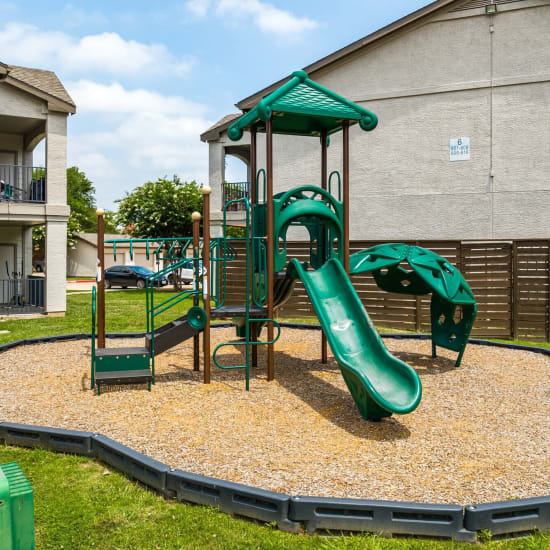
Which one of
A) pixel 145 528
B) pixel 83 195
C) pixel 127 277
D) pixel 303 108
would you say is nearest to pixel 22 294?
pixel 127 277

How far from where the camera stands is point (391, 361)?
604cm

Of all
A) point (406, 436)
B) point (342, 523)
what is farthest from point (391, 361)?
point (342, 523)

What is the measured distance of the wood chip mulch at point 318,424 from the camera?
433cm

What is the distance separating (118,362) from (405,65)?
13064 millimetres

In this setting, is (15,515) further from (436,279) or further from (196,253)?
(436,279)

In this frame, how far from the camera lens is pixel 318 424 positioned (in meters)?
5.71

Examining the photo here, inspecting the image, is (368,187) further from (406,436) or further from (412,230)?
(406,436)

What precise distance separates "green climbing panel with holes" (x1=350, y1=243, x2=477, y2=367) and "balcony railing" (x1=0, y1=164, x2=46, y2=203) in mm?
11238

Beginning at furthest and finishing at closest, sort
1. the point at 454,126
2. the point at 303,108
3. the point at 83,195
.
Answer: the point at 83,195 → the point at 454,126 → the point at 303,108

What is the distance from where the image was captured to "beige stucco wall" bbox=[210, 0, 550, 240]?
14.8 meters

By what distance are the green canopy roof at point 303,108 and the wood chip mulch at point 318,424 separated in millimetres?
3679

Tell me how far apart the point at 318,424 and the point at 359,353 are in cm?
98

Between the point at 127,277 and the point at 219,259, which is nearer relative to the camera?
the point at 219,259

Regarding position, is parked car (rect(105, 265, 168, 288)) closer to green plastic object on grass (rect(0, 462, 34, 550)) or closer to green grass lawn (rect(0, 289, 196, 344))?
green grass lawn (rect(0, 289, 196, 344))
